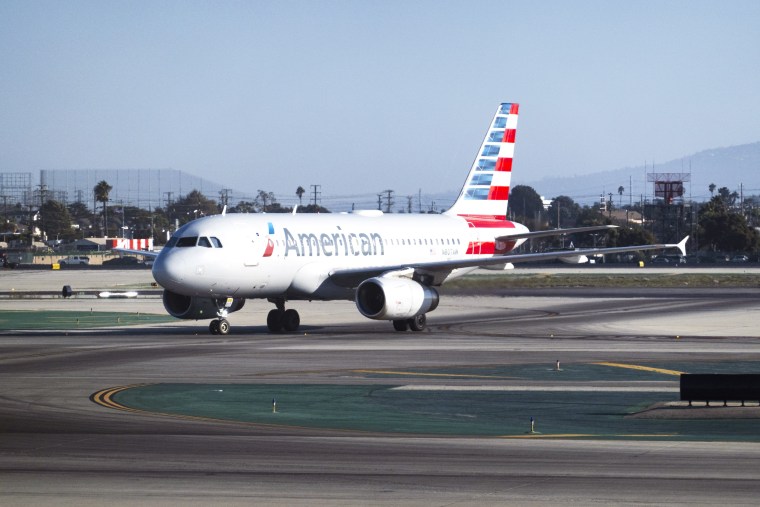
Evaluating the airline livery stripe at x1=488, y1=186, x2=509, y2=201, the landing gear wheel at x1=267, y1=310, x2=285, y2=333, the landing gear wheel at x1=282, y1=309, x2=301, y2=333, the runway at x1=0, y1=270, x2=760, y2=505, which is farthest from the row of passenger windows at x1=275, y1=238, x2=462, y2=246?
the runway at x1=0, y1=270, x2=760, y2=505

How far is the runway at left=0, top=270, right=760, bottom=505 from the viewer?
1609 centimetres

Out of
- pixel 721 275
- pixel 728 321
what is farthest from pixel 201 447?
pixel 721 275

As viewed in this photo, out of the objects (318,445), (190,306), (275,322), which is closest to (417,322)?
(275,322)

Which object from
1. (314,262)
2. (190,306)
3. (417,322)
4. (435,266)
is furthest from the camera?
(435,266)

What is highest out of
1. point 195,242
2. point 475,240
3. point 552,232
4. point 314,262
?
point 552,232

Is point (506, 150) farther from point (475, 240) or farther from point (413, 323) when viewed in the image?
point (413, 323)

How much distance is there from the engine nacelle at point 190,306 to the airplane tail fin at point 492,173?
49.2 ft

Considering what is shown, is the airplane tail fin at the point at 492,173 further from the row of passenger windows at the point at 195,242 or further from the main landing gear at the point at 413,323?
the row of passenger windows at the point at 195,242

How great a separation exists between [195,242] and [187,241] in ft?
0.94

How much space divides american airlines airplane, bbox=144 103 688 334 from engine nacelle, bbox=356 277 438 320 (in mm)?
37

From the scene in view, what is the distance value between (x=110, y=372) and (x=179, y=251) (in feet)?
37.3

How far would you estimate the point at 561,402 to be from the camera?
25.4m

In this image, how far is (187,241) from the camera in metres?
43.0

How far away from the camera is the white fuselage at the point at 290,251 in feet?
140
